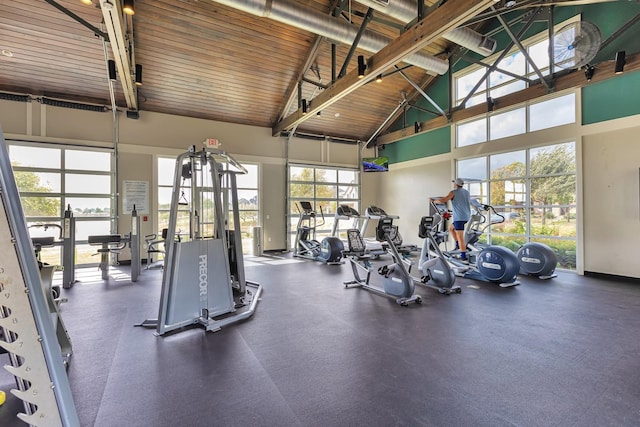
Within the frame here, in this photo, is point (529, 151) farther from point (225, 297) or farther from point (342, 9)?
point (225, 297)

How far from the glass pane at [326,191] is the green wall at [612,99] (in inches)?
268

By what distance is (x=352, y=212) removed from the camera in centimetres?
766

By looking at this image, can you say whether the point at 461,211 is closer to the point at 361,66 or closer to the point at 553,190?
the point at 553,190

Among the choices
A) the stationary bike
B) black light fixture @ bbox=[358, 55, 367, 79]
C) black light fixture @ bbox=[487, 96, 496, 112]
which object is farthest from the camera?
black light fixture @ bbox=[487, 96, 496, 112]

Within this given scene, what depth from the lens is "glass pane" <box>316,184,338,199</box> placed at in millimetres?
10586

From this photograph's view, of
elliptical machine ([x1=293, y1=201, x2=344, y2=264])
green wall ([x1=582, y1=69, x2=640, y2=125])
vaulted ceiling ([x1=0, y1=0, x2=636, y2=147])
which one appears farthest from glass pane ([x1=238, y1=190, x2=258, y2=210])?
green wall ([x1=582, y1=69, x2=640, y2=125])

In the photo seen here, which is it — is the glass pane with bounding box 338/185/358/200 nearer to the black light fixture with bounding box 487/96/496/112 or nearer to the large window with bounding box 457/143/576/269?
the large window with bounding box 457/143/576/269

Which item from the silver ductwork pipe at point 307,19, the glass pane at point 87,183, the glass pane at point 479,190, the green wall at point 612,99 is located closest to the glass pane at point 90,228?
the glass pane at point 87,183

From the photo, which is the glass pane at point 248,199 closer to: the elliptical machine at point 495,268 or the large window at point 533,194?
the elliptical machine at point 495,268

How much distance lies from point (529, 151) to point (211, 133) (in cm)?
825

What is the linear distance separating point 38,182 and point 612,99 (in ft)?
39.8

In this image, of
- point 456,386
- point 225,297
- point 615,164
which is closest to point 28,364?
point 456,386

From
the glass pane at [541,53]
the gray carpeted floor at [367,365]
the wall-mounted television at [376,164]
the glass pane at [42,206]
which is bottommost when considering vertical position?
the gray carpeted floor at [367,365]

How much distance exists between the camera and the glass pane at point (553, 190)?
21.4 ft
